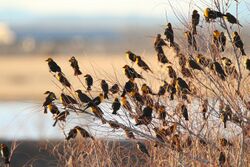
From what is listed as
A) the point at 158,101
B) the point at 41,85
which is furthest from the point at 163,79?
the point at 41,85

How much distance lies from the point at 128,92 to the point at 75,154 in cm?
122

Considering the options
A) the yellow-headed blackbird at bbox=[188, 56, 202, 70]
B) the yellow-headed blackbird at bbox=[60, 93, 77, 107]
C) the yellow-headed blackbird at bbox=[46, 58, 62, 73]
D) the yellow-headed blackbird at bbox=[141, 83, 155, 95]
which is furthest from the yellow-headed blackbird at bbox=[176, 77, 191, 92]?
the yellow-headed blackbird at bbox=[46, 58, 62, 73]

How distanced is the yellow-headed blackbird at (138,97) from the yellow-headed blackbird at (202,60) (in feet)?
1.76

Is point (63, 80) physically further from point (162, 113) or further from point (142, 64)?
point (162, 113)

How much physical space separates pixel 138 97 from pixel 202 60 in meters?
0.59

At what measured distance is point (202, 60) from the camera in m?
8.45

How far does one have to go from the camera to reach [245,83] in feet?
29.4

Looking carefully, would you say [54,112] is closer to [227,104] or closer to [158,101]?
[158,101]

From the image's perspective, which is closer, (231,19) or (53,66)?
(231,19)

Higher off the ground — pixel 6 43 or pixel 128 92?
pixel 6 43

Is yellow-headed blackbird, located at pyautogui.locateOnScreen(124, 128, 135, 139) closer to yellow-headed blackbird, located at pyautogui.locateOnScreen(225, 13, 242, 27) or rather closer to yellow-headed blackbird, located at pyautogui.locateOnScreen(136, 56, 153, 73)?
yellow-headed blackbird, located at pyautogui.locateOnScreen(136, 56, 153, 73)

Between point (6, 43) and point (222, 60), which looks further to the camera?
point (6, 43)

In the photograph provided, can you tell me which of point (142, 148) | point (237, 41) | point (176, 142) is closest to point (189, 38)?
point (237, 41)

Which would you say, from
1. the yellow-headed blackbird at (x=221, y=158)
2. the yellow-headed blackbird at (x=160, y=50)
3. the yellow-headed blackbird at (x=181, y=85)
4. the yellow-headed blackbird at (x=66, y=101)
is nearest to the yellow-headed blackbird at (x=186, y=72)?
the yellow-headed blackbird at (x=160, y=50)
